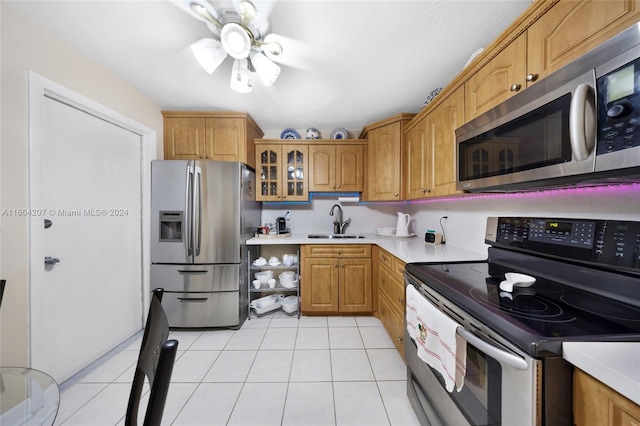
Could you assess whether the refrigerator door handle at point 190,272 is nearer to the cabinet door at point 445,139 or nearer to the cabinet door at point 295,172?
the cabinet door at point 295,172

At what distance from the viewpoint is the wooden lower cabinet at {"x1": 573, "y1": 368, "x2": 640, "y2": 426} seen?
1.53 feet

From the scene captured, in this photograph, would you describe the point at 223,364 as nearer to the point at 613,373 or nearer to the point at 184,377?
the point at 184,377

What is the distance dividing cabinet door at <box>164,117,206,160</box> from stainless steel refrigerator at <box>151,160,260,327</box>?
0.27m

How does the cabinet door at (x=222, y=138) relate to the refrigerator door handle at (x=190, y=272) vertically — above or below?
above

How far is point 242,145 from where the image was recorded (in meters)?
2.52

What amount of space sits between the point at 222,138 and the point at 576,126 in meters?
2.67

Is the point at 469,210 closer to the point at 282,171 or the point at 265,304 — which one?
the point at 282,171

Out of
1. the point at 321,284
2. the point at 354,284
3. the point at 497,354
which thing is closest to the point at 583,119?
the point at 497,354

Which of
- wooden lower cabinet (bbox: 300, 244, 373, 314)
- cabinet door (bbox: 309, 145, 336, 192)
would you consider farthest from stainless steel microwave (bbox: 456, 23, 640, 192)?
cabinet door (bbox: 309, 145, 336, 192)

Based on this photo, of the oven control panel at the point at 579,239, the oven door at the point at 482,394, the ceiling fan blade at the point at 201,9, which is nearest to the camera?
the oven door at the point at 482,394

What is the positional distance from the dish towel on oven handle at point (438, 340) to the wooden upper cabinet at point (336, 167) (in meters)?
1.86

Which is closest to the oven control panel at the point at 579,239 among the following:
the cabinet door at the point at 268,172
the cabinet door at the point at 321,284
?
the cabinet door at the point at 321,284

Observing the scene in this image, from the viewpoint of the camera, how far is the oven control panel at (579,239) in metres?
0.77

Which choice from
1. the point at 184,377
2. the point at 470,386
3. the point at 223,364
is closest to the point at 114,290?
the point at 184,377
